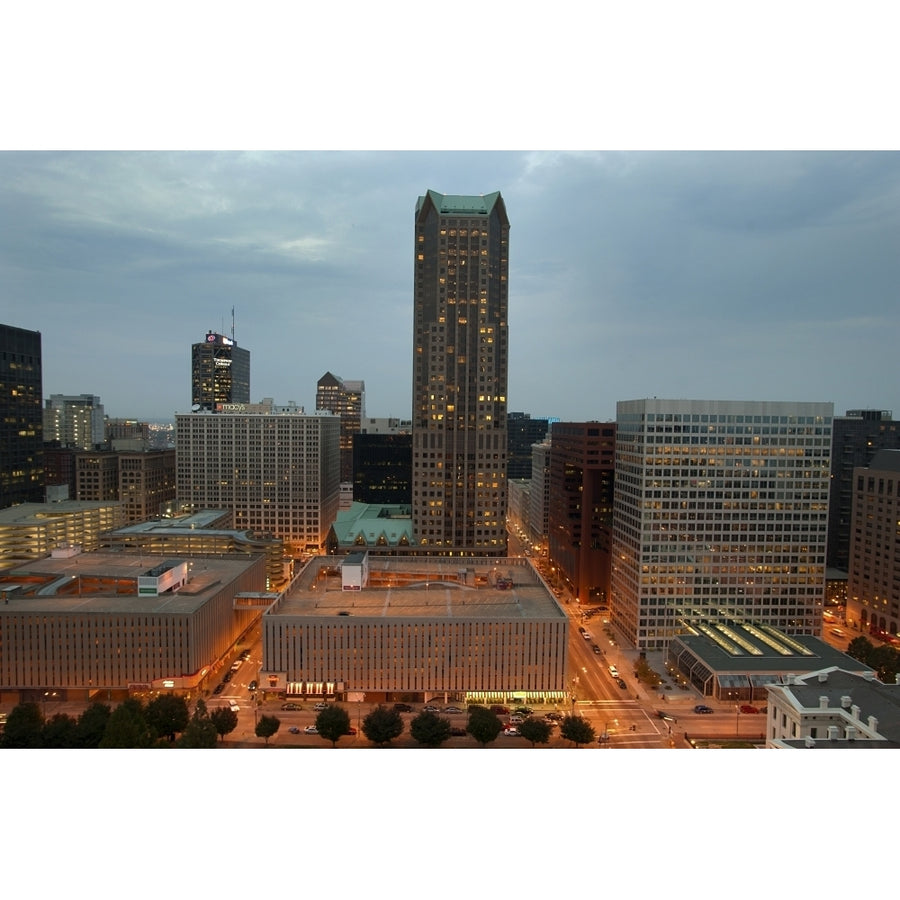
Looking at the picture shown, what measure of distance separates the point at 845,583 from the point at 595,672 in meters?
29.0

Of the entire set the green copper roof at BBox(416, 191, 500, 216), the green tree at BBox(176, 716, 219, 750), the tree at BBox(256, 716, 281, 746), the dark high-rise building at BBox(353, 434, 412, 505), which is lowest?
the tree at BBox(256, 716, 281, 746)

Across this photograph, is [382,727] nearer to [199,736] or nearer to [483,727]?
[483,727]

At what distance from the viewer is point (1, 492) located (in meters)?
63.5

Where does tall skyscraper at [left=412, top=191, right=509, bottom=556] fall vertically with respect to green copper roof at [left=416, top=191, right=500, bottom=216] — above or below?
below

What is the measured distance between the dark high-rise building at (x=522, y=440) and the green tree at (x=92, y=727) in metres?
104

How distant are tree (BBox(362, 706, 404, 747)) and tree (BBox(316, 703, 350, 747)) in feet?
3.11

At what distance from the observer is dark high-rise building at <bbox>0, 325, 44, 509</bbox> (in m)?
61.7

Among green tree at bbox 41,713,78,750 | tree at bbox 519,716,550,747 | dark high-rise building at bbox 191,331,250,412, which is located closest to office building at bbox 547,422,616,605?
tree at bbox 519,716,550,747

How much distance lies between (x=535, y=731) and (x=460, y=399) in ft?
114

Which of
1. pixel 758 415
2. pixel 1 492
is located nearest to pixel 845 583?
pixel 758 415

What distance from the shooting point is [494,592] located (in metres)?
37.7

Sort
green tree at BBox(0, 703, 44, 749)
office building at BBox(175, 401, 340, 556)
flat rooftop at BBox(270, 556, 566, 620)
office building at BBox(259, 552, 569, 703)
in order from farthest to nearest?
office building at BBox(175, 401, 340, 556) → flat rooftop at BBox(270, 556, 566, 620) → office building at BBox(259, 552, 569, 703) → green tree at BBox(0, 703, 44, 749)

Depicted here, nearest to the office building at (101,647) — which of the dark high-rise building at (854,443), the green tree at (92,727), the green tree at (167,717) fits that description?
the green tree at (167,717)

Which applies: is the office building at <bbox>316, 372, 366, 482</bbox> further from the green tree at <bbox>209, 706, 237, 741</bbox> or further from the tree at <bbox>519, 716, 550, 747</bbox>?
the tree at <bbox>519, 716, 550, 747</bbox>
